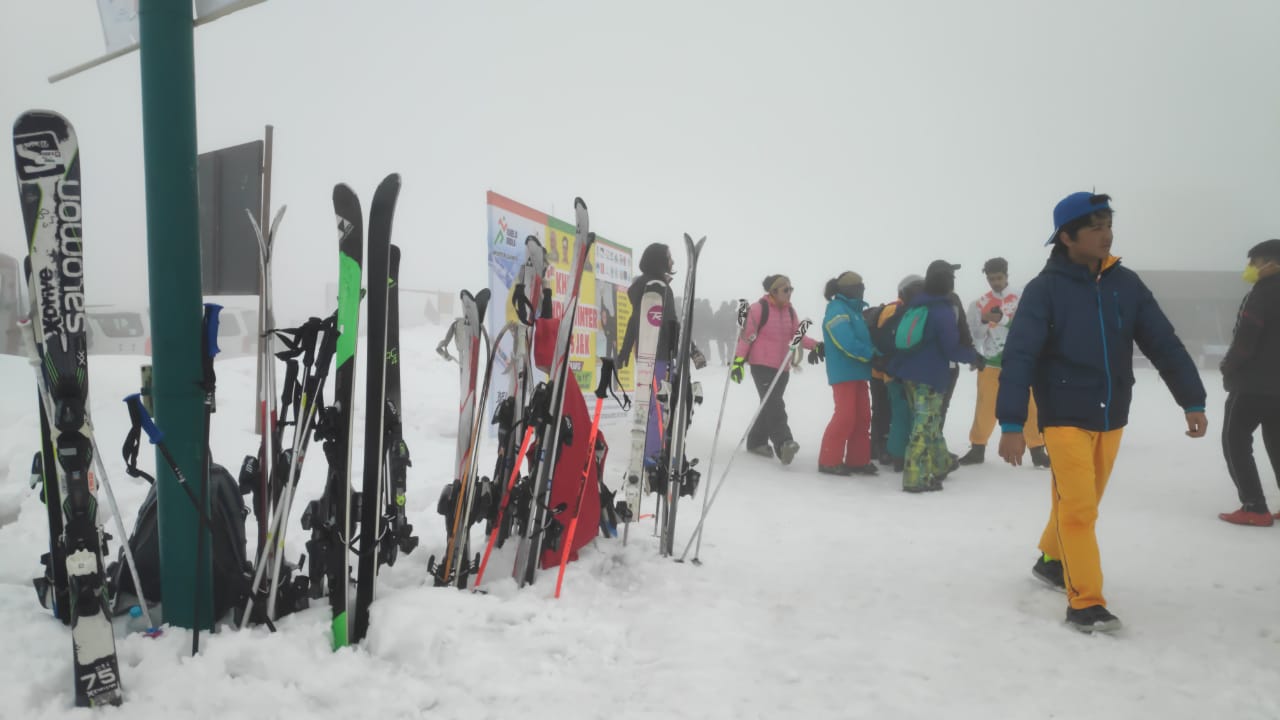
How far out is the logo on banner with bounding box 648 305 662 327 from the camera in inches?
156

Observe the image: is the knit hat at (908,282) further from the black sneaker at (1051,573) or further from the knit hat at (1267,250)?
the black sneaker at (1051,573)

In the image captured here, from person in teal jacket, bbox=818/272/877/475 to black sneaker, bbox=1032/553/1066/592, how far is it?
272 centimetres

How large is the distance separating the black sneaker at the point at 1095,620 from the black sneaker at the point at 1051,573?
1.40ft

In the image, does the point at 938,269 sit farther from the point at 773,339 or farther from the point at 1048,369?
the point at 1048,369

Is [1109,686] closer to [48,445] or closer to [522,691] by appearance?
[522,691]

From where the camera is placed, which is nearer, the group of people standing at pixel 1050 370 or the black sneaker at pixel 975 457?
the group of people standing at pixel 1050 370

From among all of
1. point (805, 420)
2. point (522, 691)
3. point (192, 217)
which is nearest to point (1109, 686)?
point (522, 691)

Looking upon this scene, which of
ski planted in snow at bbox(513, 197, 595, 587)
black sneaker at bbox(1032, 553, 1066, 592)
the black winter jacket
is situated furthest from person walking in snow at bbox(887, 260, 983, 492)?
ski planted in snow at bbox(513, 197, 595, 587)

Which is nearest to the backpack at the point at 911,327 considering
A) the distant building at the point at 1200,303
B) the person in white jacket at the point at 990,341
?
the person in white jacket at the point at 990,341

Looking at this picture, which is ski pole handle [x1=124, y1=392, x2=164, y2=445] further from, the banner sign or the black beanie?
the black beanie

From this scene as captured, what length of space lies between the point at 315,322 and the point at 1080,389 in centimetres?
289

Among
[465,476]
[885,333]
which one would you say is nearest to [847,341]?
[885,333]

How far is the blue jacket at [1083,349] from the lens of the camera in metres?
2.67

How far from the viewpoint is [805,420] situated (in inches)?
375
